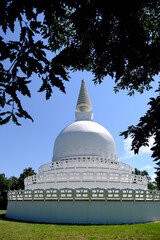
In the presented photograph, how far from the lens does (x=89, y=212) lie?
15781 millimetres

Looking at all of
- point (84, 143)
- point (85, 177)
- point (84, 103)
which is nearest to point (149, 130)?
point (85, 177)

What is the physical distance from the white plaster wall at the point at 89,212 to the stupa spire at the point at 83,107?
74.4ft

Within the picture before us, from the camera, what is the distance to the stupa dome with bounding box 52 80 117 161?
31.5m

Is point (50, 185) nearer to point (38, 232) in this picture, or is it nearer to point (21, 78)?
point (38, 232)

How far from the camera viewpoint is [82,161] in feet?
85.6

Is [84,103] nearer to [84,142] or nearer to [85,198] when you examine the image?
[84,142]

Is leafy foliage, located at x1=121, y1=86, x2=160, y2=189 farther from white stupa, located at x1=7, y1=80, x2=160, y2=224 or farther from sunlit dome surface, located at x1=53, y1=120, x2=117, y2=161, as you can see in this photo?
sunlit dome surface, located at x1=53, y1=120, x2=117, y2=161

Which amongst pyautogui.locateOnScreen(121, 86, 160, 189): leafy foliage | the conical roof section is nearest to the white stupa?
pyautogui.locateOnScreen(121, 86, 160, 189): leafy foliage

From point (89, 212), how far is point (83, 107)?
2639 centimetres

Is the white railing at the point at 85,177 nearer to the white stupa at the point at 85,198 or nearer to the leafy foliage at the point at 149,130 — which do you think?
the white stupa at the point at 85,198

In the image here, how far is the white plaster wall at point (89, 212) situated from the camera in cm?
1571

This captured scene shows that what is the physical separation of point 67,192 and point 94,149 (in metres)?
15.0

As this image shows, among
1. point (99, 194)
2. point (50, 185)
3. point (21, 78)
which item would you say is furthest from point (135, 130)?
point (50, 185)

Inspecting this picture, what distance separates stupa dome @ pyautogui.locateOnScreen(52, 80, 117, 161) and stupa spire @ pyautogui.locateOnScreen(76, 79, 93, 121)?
3665mm
